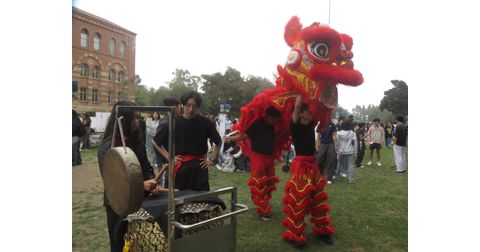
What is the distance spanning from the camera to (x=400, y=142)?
290 inches

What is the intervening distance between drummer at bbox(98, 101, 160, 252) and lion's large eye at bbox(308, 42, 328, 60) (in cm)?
166

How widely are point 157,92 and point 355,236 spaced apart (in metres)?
21.0

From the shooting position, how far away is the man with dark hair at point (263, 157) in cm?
390

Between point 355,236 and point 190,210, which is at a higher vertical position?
point 190,210

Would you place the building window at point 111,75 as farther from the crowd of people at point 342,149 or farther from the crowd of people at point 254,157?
the crowd of people at point 342,149

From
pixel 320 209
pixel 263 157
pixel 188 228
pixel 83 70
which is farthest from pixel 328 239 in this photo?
pixel 83 70

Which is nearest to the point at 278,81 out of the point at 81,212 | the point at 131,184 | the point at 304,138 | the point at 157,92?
the point at 304,138

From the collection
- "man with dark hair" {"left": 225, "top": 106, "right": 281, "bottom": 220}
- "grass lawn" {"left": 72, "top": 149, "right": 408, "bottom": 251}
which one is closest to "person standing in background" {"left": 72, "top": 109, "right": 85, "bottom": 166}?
"grass lawn" {"left": 72, "top": 149, "right": 408, "bottom": 251}

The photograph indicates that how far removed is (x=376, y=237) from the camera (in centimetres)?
338

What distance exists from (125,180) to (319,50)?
2.12 metres

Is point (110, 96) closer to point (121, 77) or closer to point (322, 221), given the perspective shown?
point (121, 77)

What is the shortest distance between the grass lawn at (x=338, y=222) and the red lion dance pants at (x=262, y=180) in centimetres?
18

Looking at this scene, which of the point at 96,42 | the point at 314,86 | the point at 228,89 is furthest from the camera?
the point at 228,89

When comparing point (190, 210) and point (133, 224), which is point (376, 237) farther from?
point (133, 224)
